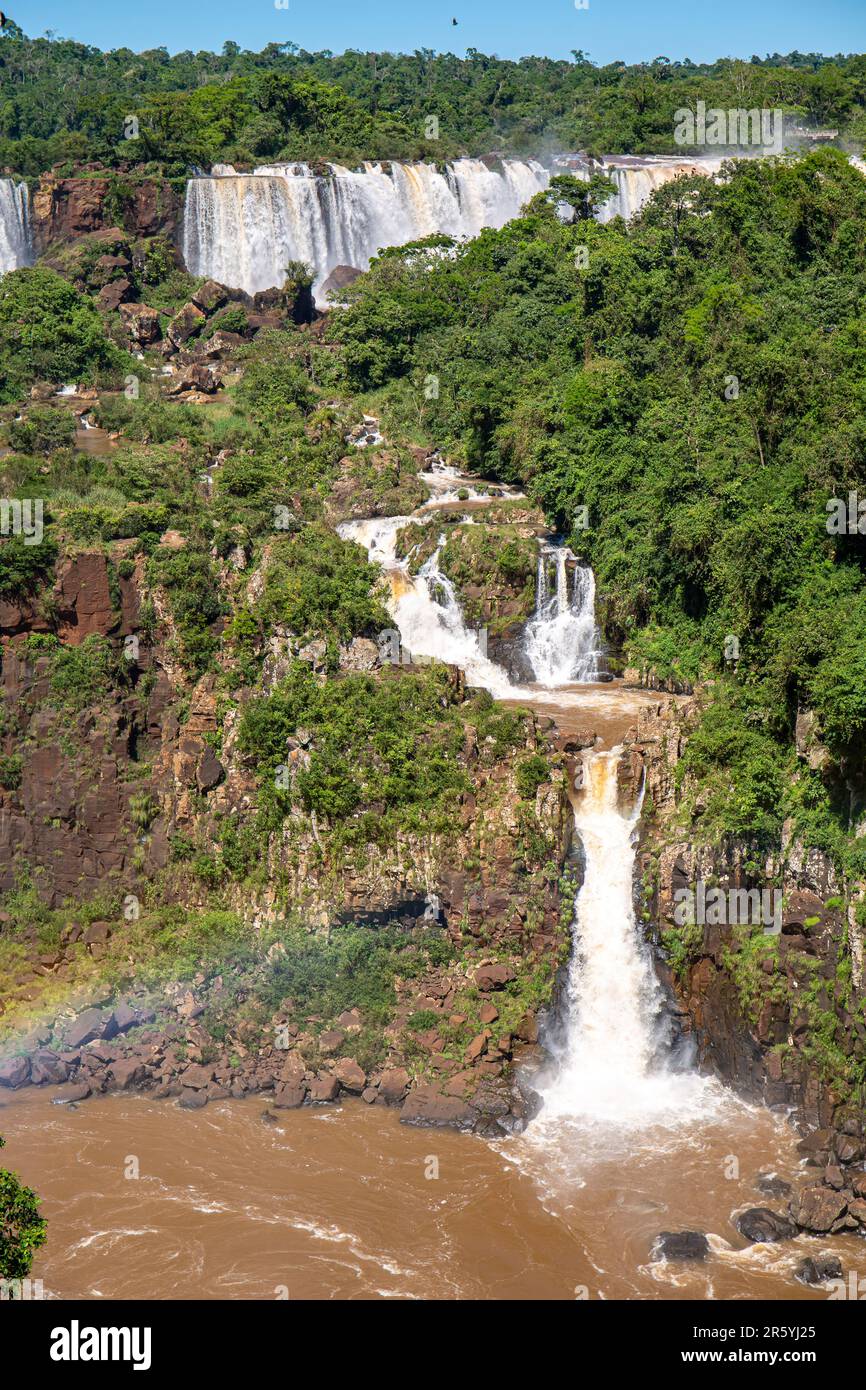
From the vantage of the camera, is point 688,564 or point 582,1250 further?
point 688,564

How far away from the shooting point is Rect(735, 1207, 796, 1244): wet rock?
81.8ft

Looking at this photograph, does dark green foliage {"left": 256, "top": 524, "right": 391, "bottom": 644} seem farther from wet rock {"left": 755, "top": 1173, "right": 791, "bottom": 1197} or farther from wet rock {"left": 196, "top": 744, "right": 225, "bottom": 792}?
wet rock {"left": 755, "top": 1173, "right": 791, "bottom": 1197}

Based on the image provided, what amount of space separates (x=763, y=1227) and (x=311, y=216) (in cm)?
5086

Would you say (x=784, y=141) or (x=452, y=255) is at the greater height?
(x=784, y=141)

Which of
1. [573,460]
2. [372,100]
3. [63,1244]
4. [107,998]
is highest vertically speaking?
[372,100]

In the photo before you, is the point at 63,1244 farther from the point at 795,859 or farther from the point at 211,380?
the point at 211,380

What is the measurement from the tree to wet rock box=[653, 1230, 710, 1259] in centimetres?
970

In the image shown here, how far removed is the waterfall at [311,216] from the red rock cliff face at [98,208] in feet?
3.57

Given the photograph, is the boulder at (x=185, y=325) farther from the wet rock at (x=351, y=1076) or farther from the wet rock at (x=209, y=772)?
the wet rock at (x=351, y=1076)

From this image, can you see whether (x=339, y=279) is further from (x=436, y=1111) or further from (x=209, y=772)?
(x=436, y=1111)

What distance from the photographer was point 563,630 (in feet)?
127

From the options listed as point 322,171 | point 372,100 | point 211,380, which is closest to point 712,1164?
point 211,380
